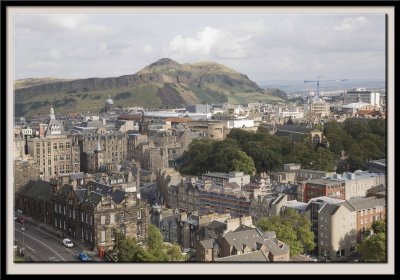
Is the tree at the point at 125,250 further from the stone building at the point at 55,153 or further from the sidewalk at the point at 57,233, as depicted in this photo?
the stone building at the point at 55,153

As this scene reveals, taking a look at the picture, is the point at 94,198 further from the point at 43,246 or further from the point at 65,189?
the point at 65,189

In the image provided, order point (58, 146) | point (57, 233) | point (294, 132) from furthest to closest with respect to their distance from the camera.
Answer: point (294, 132) → point (58, 146) → point (57, 233)

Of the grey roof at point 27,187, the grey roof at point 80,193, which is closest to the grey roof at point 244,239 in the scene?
the grey roof at point 80,193

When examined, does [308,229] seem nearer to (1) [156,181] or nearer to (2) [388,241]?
(1) [156,181]

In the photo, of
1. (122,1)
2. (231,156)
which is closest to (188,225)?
(231,156)

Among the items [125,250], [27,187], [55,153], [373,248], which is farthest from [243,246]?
[55,153]
